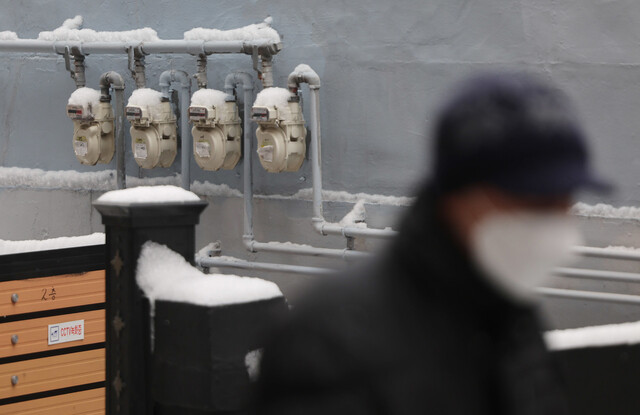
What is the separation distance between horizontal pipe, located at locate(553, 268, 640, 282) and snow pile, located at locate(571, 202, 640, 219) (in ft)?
1.20

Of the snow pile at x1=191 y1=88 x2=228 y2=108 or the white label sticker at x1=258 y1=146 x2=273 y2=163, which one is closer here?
the white label sticker at x1=258 y1=146 x2=273 y2=163

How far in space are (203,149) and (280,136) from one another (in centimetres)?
66

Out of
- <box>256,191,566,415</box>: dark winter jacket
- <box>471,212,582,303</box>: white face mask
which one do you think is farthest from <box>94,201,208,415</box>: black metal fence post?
<box>471,212,582,303</box>: white face mask

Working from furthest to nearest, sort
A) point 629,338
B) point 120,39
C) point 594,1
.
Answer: point 120,39, point 594,1, point 629,338

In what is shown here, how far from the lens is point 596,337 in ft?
11.9

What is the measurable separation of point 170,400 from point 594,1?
4017mm

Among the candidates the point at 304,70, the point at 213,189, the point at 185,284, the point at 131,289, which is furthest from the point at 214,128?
the point at 185,284

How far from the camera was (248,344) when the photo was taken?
3.29 m

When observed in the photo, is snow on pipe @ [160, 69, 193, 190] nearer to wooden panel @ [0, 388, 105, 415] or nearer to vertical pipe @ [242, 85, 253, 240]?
vertical pipe @ [242, 85, 253, 240]

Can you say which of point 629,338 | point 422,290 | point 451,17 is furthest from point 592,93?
point 422,290

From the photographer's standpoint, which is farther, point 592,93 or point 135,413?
point 592,93

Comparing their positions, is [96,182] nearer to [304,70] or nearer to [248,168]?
[248,168]

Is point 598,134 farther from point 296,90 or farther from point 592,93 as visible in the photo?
point 296,90

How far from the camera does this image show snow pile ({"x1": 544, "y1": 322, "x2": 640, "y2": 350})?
359 cm
